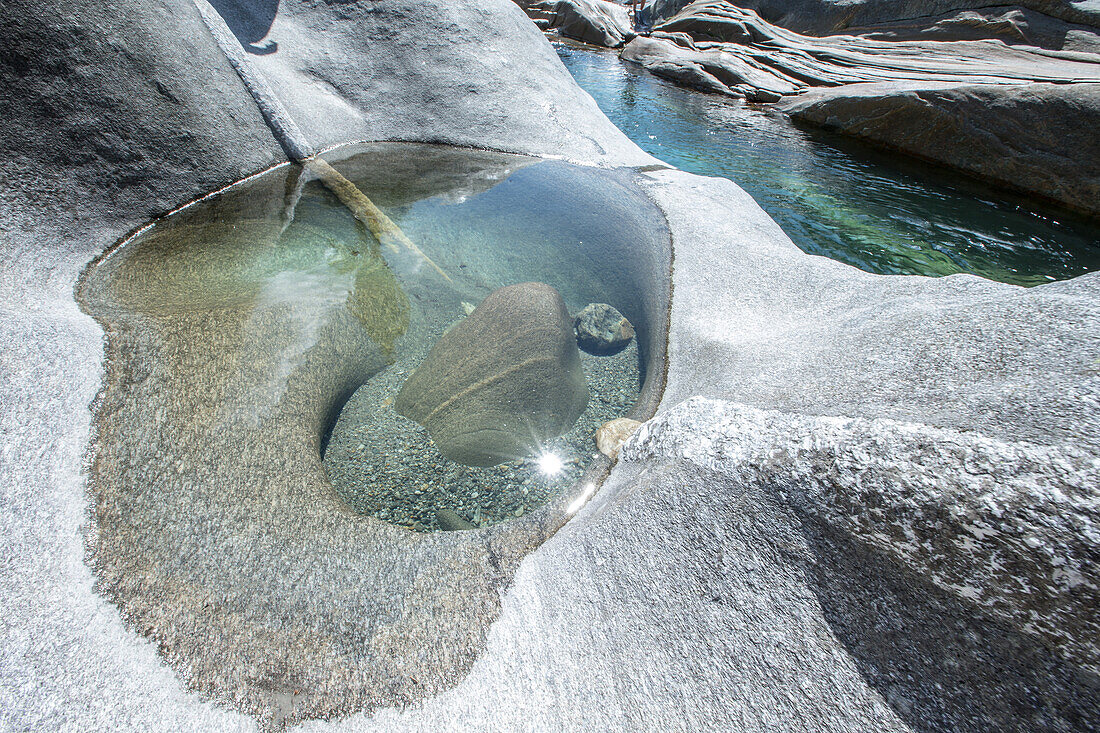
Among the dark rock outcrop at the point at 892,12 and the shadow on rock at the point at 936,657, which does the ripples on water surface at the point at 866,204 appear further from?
the dark rock outcrop at the point at 892,12

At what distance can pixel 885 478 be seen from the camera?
1.34 m

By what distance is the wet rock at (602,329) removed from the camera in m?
3.61

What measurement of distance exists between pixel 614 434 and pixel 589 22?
71.9 feet

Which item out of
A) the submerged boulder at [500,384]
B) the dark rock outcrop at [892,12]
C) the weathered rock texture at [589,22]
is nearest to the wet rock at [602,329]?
the submerged boulder at [500,384]

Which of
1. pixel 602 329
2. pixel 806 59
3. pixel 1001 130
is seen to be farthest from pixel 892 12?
pixel 602 329

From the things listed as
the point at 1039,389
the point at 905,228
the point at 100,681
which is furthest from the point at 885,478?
the point at 905,228

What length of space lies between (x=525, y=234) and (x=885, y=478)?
3814 mm

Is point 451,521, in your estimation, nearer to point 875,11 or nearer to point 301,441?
point 301,441

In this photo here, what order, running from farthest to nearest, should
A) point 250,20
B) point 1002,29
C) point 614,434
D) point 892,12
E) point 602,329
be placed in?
1. point 892,12
2. point 1002,29
3. point 250,20
4. point 602,329
5. point 614,434

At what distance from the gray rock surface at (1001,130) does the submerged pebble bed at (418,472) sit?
8.10 meters

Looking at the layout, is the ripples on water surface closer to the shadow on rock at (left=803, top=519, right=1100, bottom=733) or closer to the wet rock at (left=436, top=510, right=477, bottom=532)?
the shadow on rock at (left=803, top=519, right=1100, bottom=733)

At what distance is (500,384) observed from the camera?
296 centimetres

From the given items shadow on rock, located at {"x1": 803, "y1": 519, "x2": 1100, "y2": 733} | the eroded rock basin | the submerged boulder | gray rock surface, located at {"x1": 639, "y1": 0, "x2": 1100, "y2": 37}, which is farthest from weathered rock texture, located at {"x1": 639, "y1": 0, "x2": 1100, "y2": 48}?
shadow on rock, located at {"x1": 803, "y1": 519, "x2": 1100, "y2": 733}

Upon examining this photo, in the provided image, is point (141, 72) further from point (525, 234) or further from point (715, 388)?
point (715, 388)
